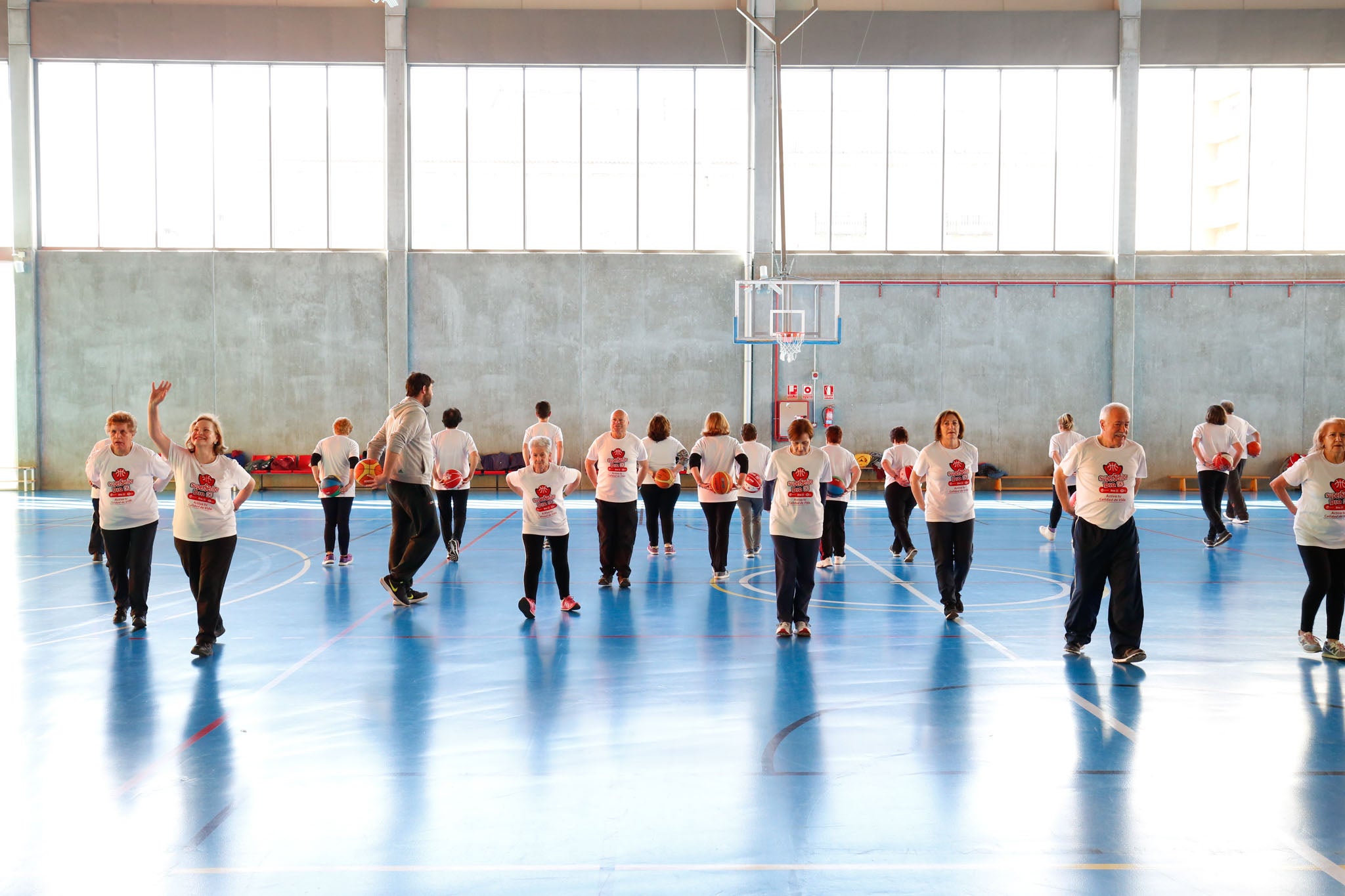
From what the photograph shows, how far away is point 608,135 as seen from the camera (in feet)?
87.0

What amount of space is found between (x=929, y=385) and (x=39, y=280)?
24.1 meters

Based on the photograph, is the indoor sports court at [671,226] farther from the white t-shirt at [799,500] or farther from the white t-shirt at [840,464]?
the white t-shirt at [799,500]

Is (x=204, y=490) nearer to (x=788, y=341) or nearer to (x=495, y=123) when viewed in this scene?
(x=788, y=341)

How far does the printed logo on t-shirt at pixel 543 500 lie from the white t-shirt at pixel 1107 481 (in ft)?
15.6

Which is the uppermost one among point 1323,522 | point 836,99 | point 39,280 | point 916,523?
point 836,99

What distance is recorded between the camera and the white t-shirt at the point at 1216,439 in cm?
1525

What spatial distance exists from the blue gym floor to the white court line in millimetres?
47

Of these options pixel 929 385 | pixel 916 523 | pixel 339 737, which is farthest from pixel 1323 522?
pixel 929 385

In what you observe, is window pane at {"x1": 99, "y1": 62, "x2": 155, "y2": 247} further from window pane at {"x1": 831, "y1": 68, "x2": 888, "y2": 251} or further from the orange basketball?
the orange basketball

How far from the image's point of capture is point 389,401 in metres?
26.7

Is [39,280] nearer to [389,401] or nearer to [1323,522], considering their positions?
[389,401]

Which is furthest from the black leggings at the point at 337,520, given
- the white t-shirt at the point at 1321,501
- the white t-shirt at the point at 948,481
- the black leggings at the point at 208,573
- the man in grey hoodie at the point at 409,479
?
the white t-shirt at the point at 1321,501

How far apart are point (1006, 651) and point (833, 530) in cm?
491

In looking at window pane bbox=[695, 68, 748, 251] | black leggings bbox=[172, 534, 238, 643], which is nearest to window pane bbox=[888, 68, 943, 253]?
window pane bbox=[695, 68, 748, 251]
